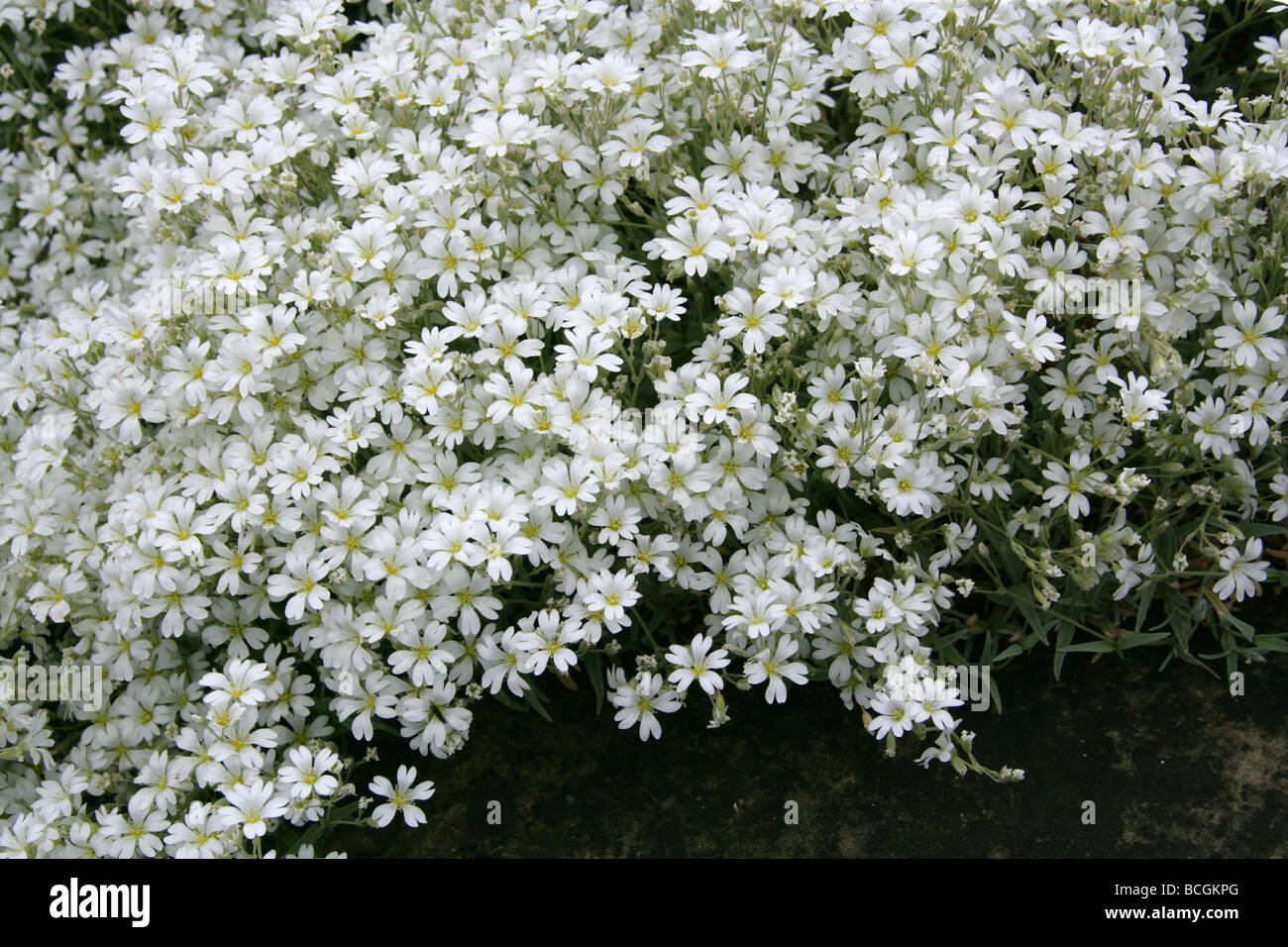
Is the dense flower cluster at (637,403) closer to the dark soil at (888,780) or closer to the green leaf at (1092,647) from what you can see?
the green leaf at (1092,647)

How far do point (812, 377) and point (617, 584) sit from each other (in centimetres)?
94

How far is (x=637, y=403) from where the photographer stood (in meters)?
4.02

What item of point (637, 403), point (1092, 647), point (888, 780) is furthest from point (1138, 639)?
point (637, 403)

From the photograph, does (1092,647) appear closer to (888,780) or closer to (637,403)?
(888,780)

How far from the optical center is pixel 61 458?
4094 mm

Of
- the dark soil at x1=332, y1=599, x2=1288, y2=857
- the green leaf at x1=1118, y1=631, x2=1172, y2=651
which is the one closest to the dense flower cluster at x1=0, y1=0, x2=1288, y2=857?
the green leaf at x1=1118, y1=631, x2=1172, y2=651

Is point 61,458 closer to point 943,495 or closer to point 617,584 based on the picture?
point 617,584

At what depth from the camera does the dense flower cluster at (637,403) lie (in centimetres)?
356

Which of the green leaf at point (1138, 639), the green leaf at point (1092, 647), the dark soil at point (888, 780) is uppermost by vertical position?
the green leaf at point (1138, 639)

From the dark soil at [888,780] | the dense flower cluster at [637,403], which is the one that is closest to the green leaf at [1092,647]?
the dense flower cluster at [637,403]

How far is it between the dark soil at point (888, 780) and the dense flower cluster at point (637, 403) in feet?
0.51

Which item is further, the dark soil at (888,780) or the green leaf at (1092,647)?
the green leaf at (1092,647)

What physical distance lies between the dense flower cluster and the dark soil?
6.1 inches
